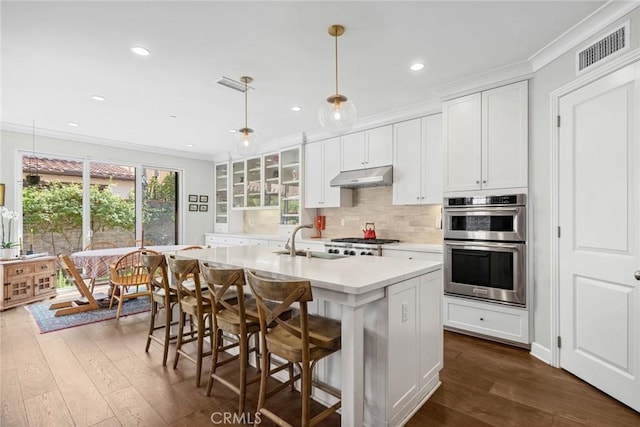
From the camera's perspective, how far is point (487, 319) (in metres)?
3.11

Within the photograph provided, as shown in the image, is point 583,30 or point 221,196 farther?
point 221,196

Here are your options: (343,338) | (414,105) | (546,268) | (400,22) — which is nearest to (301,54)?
(400,22)

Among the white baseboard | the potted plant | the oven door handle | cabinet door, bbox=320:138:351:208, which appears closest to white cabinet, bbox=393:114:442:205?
the oven door handle

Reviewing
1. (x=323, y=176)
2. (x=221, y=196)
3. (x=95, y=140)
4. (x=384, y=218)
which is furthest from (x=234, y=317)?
(x=221, y=196)

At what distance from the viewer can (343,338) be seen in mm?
1638

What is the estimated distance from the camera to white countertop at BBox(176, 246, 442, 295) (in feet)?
5.39

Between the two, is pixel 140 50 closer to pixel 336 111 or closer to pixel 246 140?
pixel 246 140

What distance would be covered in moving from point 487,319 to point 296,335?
2360mm

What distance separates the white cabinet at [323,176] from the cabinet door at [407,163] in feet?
3.16

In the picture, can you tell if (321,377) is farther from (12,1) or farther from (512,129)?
(12,1)

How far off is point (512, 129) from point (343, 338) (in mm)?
2588

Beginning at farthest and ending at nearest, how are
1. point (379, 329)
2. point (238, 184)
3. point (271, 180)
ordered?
point (238, 184) < point (271, 180) < point (379, 329)

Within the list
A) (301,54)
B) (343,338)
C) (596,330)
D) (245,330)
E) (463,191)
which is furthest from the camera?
(463,191)

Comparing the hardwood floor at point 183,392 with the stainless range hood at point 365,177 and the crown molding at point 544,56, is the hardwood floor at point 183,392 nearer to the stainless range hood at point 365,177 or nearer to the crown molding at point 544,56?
the stainless range hood at point 365,177
